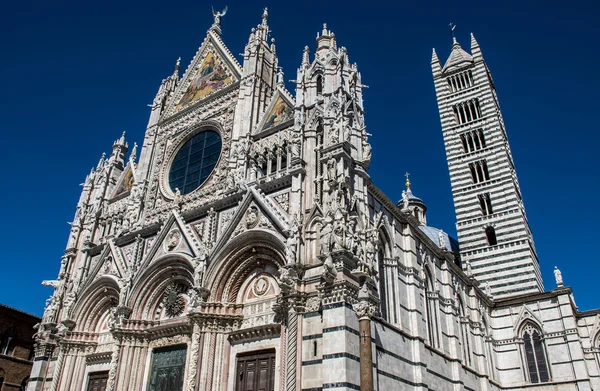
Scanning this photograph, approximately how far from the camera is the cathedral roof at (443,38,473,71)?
36.8 meters

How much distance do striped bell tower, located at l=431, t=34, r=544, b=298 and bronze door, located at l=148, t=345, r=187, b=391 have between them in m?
18.1

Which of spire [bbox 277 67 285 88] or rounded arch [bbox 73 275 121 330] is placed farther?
spire [bbox 277 67 285 88]

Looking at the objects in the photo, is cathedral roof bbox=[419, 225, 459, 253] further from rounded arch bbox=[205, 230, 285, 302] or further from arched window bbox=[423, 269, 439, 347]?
rounded arch bbox=[205, 230, 285, 302]

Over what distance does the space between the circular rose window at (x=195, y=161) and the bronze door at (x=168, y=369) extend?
684cm

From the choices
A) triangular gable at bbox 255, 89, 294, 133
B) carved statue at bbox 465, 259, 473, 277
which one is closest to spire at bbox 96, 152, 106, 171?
triangular gable at bbox 255, 89, 294, 133

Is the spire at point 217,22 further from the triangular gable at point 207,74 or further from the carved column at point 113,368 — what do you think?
the carved column at point 113,368

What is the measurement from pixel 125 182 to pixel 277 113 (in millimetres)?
9337

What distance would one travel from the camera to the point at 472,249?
29.7m

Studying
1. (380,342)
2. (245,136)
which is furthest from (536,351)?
(245,136)

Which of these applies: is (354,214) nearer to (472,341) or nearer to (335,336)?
(335,336)

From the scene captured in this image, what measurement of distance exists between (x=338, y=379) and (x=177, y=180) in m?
13.2

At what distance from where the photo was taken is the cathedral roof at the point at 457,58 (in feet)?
121

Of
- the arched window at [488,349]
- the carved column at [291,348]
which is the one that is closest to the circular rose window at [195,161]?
the carved column at [291,348]

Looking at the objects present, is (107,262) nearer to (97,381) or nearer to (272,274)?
(97,381)
